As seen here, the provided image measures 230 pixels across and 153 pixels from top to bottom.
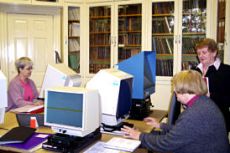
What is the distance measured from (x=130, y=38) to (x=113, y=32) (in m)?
Result: 0.30

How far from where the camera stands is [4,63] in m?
4.41

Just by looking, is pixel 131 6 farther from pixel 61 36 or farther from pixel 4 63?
pixel 4 63

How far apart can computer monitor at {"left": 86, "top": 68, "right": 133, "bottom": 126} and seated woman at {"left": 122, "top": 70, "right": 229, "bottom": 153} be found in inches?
16.6

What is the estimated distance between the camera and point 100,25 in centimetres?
473

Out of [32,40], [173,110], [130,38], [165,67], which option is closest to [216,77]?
[173,110]

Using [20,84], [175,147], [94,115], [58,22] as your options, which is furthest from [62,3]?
[175,147]

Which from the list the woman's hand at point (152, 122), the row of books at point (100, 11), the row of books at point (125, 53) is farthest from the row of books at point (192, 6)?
the woman's hand at point (152, 122)

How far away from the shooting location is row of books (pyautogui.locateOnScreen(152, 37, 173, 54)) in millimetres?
4281

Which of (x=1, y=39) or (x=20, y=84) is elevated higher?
(x=1, y=39)

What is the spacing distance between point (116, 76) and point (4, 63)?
2957mm

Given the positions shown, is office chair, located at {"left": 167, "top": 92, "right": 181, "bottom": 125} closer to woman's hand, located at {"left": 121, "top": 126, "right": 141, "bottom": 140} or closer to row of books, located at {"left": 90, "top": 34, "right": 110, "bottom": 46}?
woman's hand, located at {"left": 121, "top": 126, "right": 141, "bottom": 140}

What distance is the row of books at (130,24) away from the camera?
445 cm

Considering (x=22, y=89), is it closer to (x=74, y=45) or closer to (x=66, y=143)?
(x=66, y=143)

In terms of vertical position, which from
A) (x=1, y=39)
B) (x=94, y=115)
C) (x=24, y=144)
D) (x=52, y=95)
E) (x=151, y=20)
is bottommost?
(x=24, y=144)
